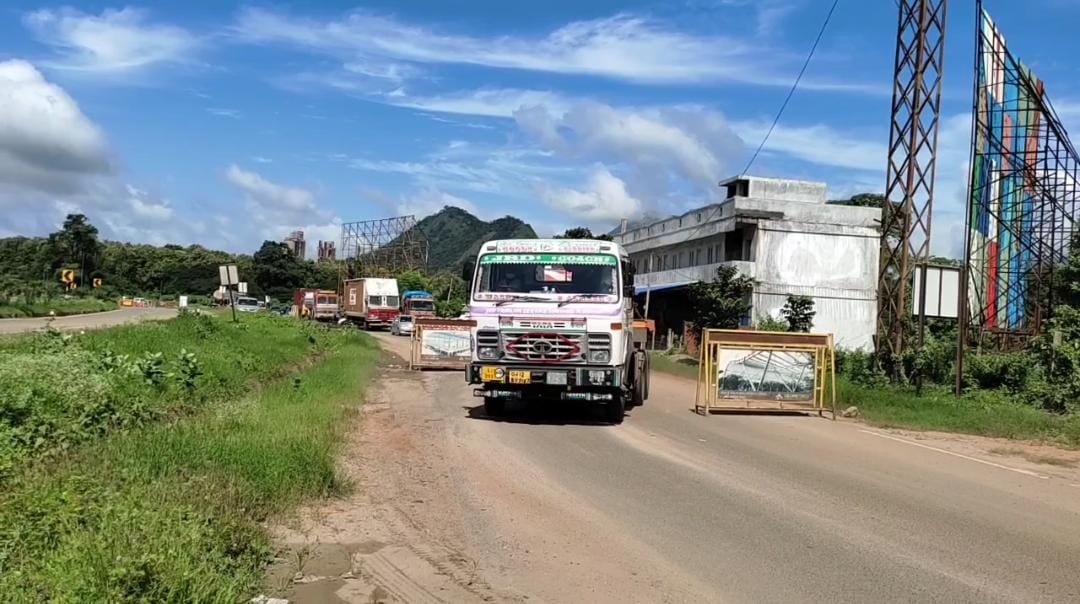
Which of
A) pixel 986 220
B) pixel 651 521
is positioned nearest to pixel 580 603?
pixel 651 521

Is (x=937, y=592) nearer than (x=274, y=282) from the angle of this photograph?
Yes

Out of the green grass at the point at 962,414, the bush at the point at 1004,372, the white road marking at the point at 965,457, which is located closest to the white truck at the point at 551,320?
the white road marking at the point at 965,457

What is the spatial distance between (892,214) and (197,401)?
62.1 feet

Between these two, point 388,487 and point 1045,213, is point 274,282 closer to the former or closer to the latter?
point 1045,213

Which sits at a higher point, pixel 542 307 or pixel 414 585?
pixel 542 307

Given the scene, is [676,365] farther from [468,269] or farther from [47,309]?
[47,309]

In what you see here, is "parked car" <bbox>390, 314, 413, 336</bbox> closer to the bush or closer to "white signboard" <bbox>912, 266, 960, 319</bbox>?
the bush

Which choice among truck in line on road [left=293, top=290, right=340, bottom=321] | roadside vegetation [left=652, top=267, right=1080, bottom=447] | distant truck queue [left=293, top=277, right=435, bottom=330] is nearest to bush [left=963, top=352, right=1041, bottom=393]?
roadside vegetation [left=652, top=267, right=1080, bottom=447]

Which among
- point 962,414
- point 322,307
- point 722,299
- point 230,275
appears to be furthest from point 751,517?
point 322,307

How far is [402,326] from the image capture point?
5269 cm

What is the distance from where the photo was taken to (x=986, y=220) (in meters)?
36.3

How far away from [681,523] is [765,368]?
10241 mm

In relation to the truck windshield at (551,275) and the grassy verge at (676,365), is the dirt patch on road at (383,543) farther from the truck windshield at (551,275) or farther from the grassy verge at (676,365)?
the grassy verge at (676,365)

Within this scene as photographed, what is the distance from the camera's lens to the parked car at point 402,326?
171ft
